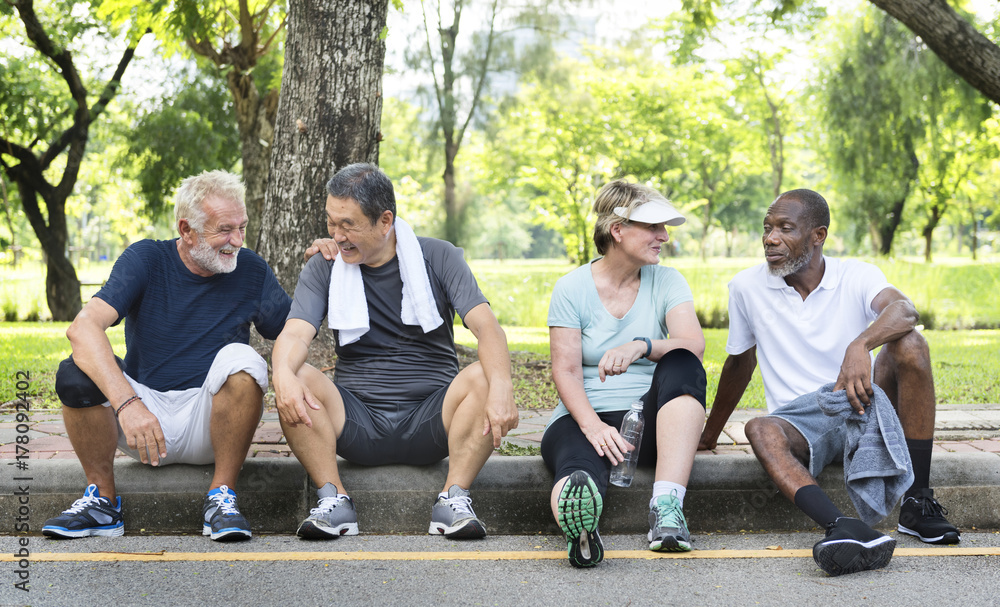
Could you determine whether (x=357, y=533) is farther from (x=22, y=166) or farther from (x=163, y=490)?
(x=22, y=166)

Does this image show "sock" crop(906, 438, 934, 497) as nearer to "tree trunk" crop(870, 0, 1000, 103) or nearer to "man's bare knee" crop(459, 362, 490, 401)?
"man's bare knee" crop(459, 362, 490, 401)

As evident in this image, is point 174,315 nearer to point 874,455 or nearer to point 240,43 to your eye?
point 874,455

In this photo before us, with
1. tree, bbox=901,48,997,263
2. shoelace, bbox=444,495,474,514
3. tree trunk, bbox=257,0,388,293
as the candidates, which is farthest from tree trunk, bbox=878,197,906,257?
shoelace, bbox=444,495,474,514

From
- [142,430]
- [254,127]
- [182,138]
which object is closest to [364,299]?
[142,430]

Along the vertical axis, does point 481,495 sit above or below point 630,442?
below

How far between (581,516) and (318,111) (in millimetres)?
3852

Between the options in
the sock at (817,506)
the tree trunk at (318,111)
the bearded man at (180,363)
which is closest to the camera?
the sock at (817,506)

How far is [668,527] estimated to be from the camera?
3.37 m

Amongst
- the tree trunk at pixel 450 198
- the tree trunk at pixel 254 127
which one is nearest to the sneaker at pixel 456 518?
the tree trunk at pixel 254 127

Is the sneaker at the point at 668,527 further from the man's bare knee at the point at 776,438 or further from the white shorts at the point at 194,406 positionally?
the white shorts at the point at 194,406

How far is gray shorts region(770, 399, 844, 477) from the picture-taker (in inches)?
143

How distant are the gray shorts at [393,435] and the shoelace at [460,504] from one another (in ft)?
0.83

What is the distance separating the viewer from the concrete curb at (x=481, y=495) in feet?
12.4

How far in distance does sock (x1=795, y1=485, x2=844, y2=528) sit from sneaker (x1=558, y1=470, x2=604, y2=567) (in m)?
0.81
